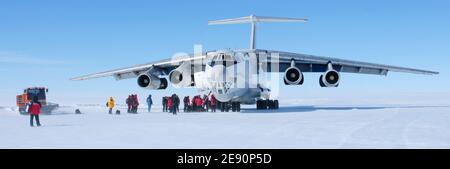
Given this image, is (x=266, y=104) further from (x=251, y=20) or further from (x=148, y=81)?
(x=251, y=20)

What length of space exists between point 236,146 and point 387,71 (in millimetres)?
19464

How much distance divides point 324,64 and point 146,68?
9140mm

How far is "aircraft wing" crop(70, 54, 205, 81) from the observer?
2555 centimetres

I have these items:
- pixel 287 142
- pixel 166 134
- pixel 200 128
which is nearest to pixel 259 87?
pixel 200 128

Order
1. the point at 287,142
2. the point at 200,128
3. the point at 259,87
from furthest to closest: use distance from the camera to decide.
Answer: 1. the point at 259,87
2. the point at 200,128
3. the point at 287,142

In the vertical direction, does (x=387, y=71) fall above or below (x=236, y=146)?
above

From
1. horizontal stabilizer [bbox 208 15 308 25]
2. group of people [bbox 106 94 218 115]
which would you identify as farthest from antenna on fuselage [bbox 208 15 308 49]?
group of people [bbox 106 94 218 115]

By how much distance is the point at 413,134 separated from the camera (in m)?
11.5

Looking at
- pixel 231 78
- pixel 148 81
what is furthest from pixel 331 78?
pixel 148 81

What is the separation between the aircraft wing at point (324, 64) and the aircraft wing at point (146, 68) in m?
3.69

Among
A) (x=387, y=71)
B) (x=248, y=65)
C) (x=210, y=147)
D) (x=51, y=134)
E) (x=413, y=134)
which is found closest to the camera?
(x=210, y=147)

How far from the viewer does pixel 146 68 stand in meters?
26.8

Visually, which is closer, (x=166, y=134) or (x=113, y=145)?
(x=113, y=145)
